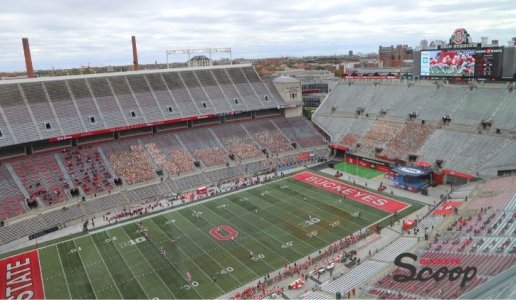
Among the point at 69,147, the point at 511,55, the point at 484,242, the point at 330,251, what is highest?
the point at 511,55

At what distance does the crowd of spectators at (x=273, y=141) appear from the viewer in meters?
58.2

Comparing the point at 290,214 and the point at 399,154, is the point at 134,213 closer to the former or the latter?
the point at 290,214

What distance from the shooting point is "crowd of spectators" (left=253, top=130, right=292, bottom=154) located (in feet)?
191

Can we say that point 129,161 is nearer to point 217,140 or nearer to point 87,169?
point 87,169

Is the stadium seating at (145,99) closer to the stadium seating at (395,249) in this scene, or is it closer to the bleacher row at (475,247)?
the stadium seating at (395,249)

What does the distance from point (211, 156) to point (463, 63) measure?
35.7 m

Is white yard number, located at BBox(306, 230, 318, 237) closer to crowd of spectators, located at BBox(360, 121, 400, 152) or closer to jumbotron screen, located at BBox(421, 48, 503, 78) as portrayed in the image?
crowd of spectators, located at BBox(360, 121, 400, 152)

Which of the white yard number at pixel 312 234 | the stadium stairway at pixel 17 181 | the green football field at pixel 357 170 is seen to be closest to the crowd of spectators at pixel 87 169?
the stadium stairway at pixel 17 181

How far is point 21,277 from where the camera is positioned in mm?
29688

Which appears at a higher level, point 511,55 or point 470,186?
point 511,55

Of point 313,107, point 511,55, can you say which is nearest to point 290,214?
point 511,55

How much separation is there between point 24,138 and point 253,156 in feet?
92.9

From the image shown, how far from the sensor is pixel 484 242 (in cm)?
2623

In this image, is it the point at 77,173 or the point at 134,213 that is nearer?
the point at 134,213
